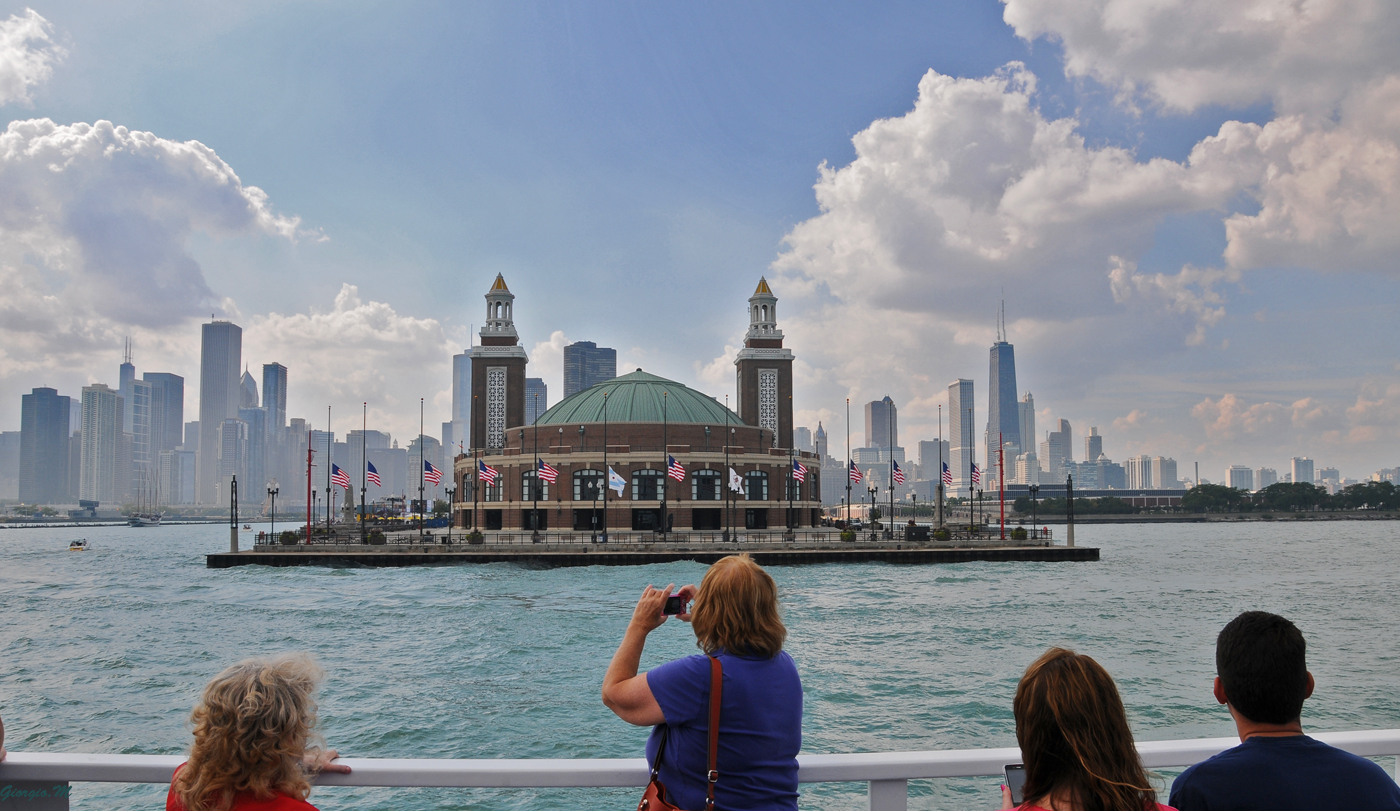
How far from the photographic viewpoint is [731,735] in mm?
4098

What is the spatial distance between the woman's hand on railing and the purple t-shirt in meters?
1.35

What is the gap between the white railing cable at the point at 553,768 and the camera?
13.1ft

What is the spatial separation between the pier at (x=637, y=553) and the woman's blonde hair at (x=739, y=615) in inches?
2369

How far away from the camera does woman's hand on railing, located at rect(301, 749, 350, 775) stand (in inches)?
153

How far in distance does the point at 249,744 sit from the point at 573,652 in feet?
90.7

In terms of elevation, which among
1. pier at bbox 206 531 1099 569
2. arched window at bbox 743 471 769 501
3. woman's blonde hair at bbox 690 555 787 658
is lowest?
pier at bbox 206 531 1099 569

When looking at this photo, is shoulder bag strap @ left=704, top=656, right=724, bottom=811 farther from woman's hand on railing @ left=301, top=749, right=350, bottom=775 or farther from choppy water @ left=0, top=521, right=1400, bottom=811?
choppy water @ left=0, top=521, right=1400, bottom=811

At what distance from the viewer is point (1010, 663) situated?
2872cm

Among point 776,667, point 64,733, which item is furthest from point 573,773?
point 64,733

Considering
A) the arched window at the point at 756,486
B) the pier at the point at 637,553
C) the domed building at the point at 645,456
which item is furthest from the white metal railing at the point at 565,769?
the arched window at the point at 756,486

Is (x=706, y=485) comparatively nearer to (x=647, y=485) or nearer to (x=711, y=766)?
(x=647, y=485)

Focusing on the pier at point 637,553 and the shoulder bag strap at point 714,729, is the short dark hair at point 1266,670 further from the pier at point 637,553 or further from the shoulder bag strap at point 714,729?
the pier at point 637,553

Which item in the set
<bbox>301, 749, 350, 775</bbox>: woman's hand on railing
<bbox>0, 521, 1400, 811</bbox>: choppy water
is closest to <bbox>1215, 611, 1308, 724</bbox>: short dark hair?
<bbox>301, 749, 350, 775</bbox>: woman's hand on railing

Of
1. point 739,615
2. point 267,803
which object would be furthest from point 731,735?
Answer: point 267,803
